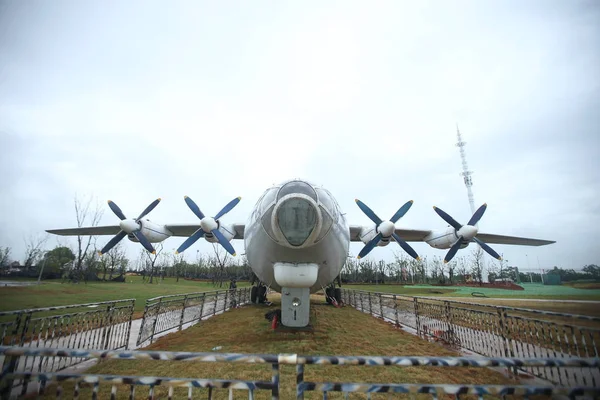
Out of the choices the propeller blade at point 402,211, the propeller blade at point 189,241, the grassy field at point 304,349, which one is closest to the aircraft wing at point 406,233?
the propeller blade at point 402,211

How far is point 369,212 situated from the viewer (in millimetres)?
10477

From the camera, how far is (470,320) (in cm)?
718

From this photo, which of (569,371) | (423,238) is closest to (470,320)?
(569,371)

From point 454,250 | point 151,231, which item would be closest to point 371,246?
point 454,250

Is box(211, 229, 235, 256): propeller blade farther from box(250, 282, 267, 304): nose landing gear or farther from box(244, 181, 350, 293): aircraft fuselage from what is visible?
box(250, 282, 267, 304): nose landing gear

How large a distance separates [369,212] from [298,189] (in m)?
5.17

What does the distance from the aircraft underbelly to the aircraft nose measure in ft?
2.30

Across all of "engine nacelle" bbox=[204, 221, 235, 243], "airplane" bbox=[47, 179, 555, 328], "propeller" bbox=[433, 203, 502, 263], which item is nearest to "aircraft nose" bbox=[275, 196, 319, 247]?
"airplane" bbox=[47, 179, 555, 328]

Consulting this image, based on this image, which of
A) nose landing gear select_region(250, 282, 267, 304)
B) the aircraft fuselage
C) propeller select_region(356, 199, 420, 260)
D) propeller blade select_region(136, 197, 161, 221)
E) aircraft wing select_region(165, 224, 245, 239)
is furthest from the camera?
nose landing gear select_region(250, 282, 267, 304)

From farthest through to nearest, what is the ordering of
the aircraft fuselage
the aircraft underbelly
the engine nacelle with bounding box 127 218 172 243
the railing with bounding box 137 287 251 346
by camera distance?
1. the engine nacelle with bounding box 127 218 172 243
2. the railing with bounding box 137 287 251 346
3. the aircraft underbelly
4. the aircraft fuselage

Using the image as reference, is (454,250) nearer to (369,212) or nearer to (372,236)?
(372,236)

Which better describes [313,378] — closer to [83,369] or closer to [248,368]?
[248,368]

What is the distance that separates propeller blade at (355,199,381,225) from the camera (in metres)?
10.4

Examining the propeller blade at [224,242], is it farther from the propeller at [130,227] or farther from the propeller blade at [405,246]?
the propeller blade at [405,246]
